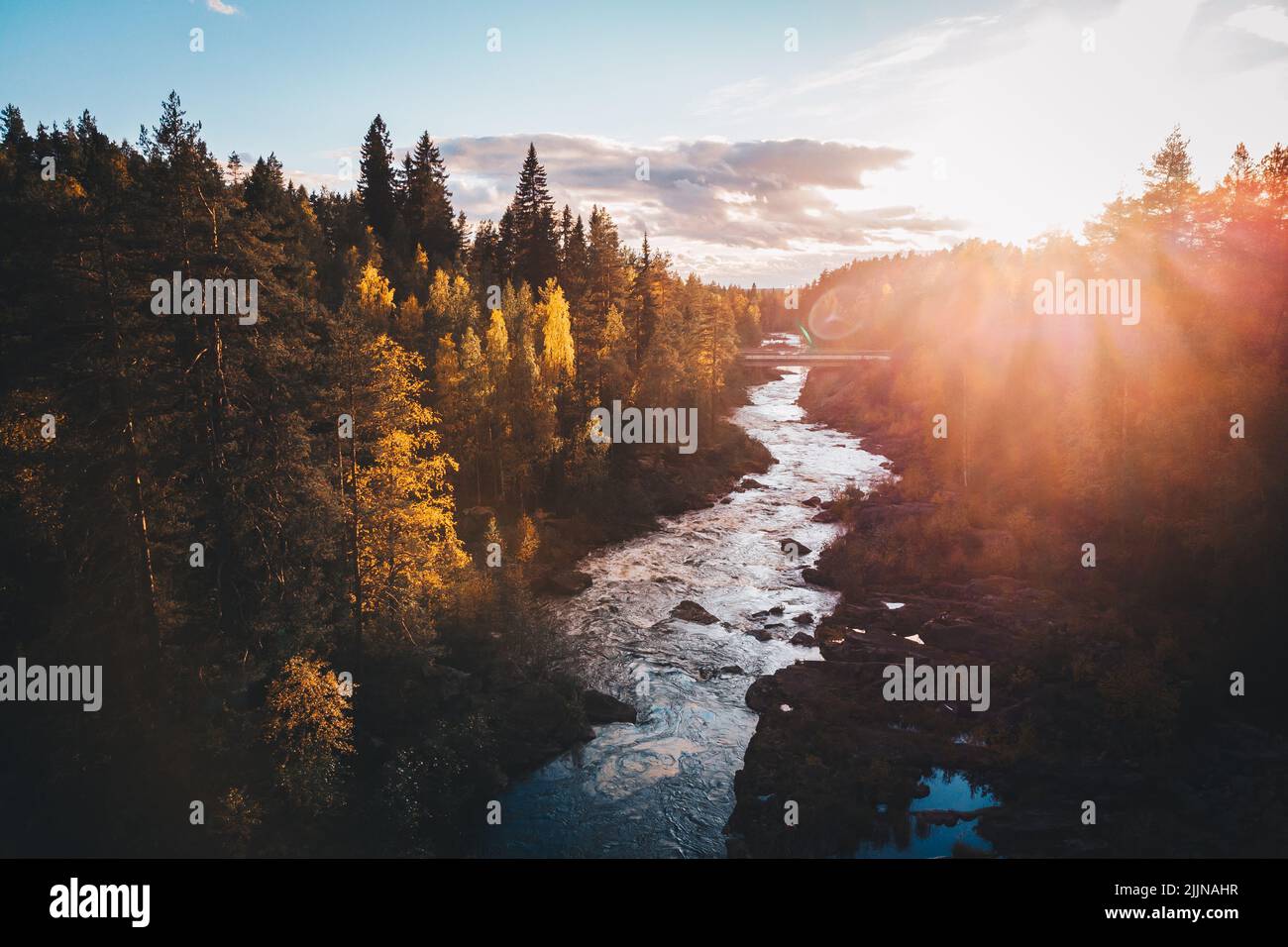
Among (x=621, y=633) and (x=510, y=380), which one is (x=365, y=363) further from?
(x=510, y=380)

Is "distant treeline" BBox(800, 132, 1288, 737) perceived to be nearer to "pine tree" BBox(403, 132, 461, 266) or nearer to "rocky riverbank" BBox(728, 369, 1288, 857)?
"rocky riverbank" BBox(728, 369, 1288, 857)

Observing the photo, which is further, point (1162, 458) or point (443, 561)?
point (1162, 458)

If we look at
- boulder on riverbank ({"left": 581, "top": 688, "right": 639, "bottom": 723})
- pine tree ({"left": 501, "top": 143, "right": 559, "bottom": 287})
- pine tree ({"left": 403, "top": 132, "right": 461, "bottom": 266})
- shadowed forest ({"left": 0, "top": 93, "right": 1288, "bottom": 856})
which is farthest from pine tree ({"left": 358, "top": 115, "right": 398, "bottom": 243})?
boulder on riverbank ({"left": 581, "top": 688, "right": 639, "bottom": 723})

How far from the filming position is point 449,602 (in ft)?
89.0

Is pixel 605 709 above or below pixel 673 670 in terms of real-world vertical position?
below

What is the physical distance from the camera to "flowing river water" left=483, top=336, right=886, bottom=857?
1991cm

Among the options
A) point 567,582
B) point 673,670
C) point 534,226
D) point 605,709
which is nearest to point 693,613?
point 673,670

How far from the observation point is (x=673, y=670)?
29141 mm

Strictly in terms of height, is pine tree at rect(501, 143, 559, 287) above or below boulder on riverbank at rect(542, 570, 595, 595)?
above

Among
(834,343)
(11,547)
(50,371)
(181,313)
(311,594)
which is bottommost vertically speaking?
(311,594)

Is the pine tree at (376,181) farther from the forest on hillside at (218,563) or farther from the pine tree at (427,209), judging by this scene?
the forest on hillside at (218,563)

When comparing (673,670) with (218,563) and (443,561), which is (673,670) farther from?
(218,563)
